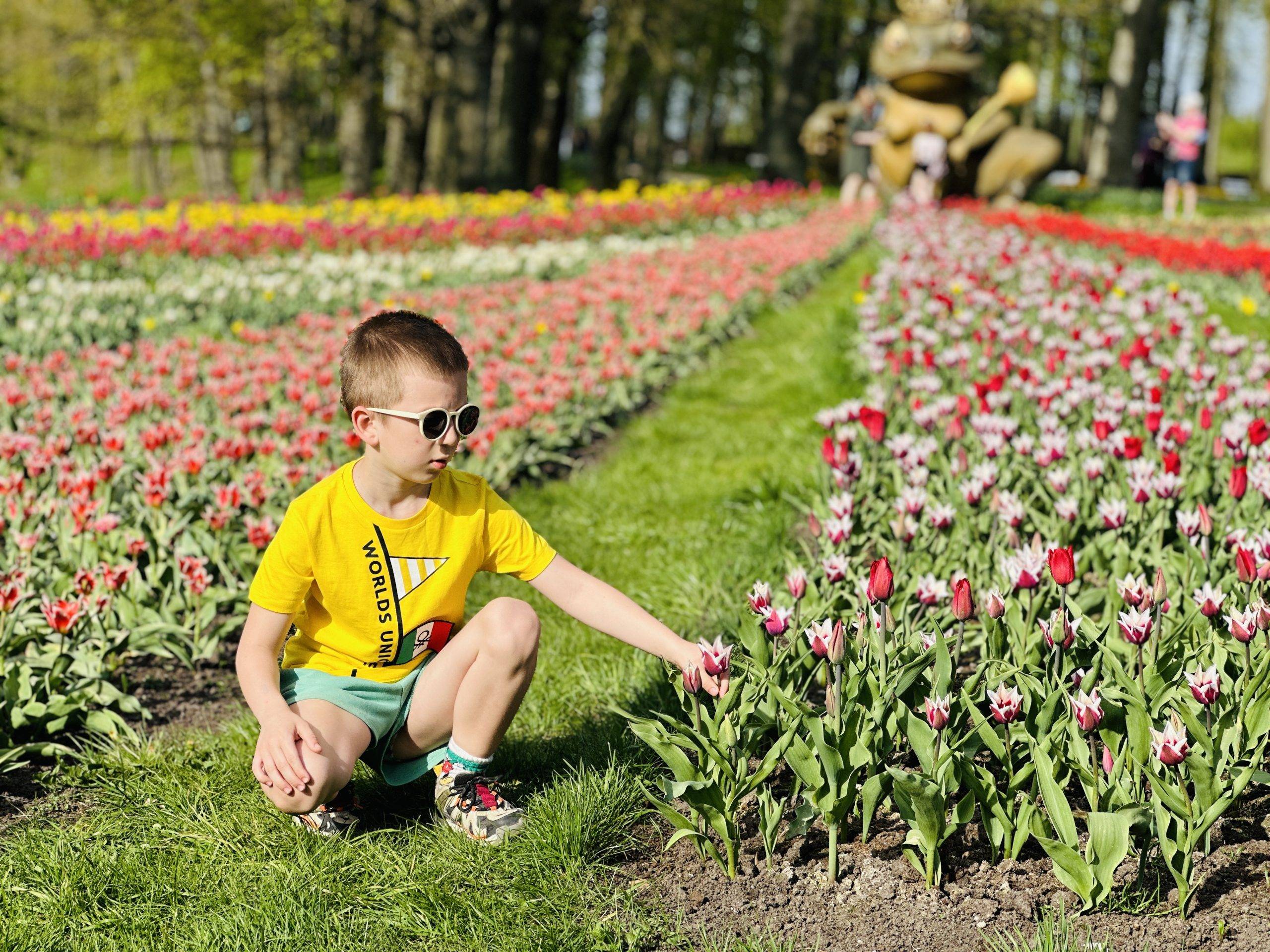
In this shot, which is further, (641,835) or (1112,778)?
(641,835)

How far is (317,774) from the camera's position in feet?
7.75

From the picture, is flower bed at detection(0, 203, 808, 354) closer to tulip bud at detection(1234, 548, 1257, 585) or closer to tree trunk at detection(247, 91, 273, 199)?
tulip bud at detection(1234, 548, 1257, 585)

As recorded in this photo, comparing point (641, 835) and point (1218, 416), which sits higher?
point (1218, 416)

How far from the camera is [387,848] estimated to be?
255 centimetres

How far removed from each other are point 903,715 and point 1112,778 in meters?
0.40

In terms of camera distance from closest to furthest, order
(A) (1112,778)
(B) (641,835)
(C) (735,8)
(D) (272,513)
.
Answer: (A) (1112,778) → (B) (641,835) → (D) (272,513) → (C) (735,8)

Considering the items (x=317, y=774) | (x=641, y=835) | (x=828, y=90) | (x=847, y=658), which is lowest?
(x=641, y=835)

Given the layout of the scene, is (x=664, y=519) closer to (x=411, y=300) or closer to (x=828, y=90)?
(x=411, y=300)

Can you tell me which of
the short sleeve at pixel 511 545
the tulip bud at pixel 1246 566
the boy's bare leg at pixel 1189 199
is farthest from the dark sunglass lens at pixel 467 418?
the boy's bare leg at pixel 1189 199

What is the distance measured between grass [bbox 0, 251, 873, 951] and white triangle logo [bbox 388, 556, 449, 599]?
51 centimetres

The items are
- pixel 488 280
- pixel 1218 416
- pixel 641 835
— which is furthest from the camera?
pixel 488 280

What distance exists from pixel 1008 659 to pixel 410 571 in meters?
1.33

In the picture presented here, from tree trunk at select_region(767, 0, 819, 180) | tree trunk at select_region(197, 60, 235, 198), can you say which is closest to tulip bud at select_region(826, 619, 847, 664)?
tree trunk at select_region(197, 60, 235, 198)

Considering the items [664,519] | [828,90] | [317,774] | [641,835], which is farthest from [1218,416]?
[828,90]
